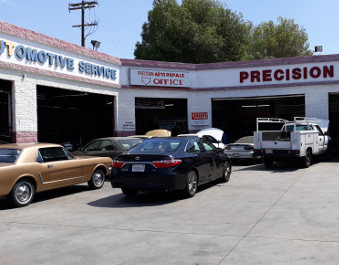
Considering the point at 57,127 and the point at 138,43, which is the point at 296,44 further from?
the point at 57,127

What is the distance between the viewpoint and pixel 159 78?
73.9ft

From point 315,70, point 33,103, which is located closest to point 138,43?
point 315,70

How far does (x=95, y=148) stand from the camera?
13758mm

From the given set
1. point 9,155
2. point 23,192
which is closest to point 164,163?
point 23,192

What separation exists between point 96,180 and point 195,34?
31738 millimetres

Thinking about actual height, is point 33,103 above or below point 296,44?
below

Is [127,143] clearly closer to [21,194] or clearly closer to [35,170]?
[35,170]

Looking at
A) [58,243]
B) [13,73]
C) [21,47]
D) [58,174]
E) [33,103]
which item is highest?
[21,47]

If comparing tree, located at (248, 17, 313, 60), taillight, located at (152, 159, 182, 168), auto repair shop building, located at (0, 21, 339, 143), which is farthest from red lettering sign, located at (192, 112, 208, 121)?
tree, located at (248, 17, 313, 60)

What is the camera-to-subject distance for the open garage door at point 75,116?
96.3 ft

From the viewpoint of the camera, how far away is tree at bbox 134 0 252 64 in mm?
40531

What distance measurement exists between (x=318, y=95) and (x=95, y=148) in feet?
44.8

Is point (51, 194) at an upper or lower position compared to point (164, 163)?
lower

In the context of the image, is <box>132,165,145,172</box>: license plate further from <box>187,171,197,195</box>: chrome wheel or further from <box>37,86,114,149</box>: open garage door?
<box>37,86,114,149</box>: open garage door
